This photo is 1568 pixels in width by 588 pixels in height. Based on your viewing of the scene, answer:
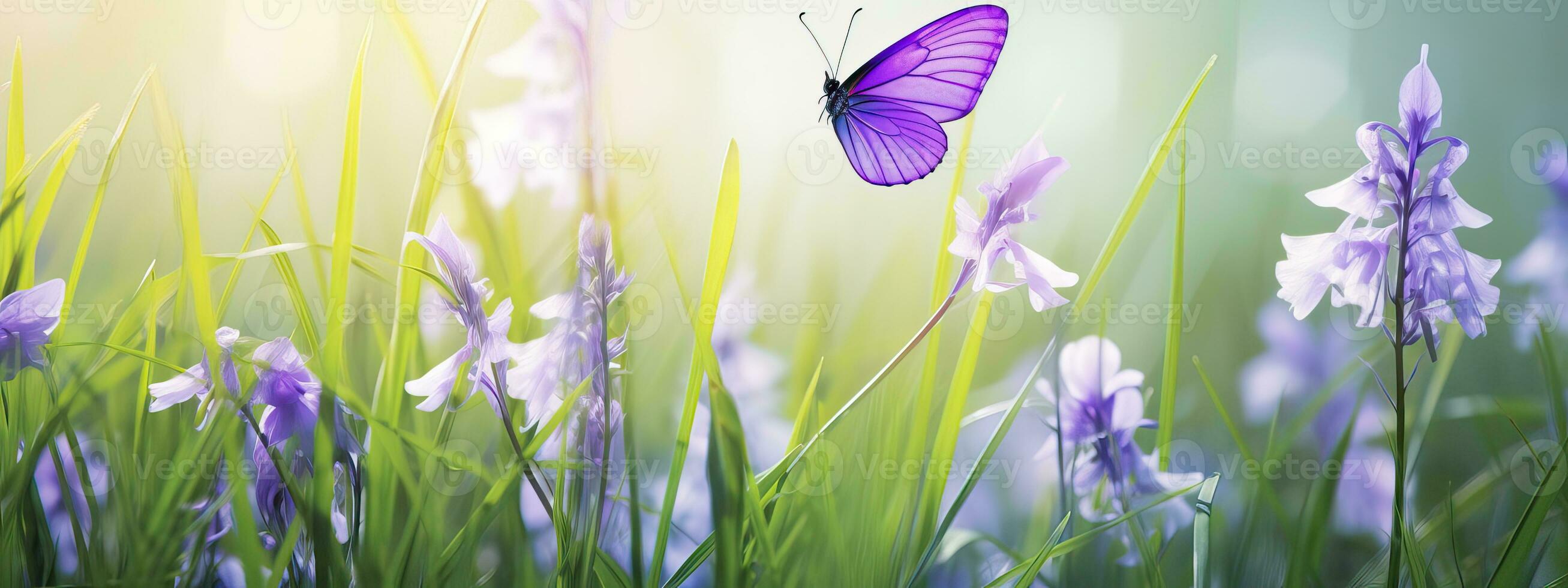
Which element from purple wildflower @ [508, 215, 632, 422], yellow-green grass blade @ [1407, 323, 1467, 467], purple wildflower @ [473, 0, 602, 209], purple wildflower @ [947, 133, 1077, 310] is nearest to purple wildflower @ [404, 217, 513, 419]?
purple wildflower @ [508, 215, 632, 422]

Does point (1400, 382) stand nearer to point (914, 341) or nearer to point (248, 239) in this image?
point (914, 341)

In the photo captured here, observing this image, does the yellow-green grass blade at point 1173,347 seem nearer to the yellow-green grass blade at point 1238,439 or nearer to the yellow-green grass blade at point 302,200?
the yellow-green grass blade at point 1238,439

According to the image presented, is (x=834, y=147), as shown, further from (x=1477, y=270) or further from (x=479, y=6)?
(x=1477, y=270)

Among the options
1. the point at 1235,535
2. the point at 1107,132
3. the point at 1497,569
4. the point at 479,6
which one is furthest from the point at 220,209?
the point at 1497,569

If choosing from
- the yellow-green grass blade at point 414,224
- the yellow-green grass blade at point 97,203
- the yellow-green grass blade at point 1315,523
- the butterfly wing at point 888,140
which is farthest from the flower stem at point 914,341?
the yellow-green grass blade at point 97,203

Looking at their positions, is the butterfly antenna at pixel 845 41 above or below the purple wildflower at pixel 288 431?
above

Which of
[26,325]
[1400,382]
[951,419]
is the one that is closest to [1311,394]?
[1400,382]

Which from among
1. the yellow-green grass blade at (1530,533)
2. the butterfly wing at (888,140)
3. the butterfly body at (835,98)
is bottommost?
the yellow-green grass blade at (1530,533)
